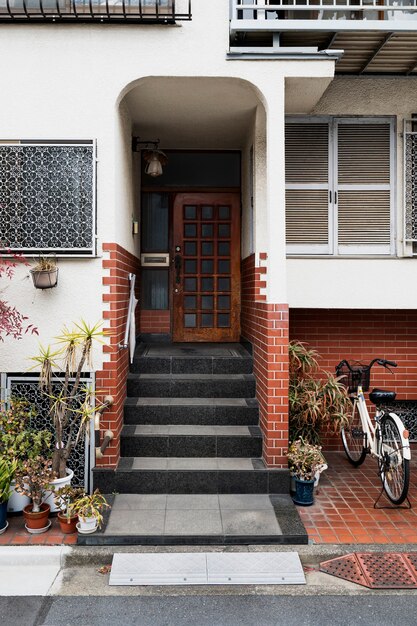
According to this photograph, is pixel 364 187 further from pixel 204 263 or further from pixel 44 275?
pixel 44 275

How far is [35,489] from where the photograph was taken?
405cm

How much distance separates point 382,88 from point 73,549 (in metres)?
5.81

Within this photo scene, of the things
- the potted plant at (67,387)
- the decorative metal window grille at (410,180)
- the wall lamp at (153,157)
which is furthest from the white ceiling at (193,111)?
the potted plant at (67,387)

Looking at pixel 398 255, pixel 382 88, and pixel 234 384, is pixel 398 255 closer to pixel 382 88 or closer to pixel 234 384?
pixel 382 88

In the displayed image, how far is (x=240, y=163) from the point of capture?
7.16 metres

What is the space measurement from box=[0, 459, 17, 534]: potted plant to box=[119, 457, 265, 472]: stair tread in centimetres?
106

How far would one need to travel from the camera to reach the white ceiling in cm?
492

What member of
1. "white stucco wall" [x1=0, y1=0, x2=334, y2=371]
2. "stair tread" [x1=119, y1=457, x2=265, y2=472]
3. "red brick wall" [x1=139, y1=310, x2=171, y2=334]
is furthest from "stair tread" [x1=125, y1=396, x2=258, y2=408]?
"red brick wall" [x1=139, y1=310, x2=171, y2=334]

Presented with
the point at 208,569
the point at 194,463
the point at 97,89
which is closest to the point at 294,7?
the point at 97,89

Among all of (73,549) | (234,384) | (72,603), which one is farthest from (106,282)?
(72,603)

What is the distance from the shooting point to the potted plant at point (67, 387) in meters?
4.32

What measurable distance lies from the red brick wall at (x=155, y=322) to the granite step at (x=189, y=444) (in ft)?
7.85

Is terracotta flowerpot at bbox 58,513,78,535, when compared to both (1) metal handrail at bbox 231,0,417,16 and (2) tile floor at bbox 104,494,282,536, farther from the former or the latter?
(1) metal handrail at bbox 231,0,417,16

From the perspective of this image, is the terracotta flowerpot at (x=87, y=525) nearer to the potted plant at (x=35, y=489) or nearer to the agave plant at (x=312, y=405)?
the potted plant at (x=35, y=489)
